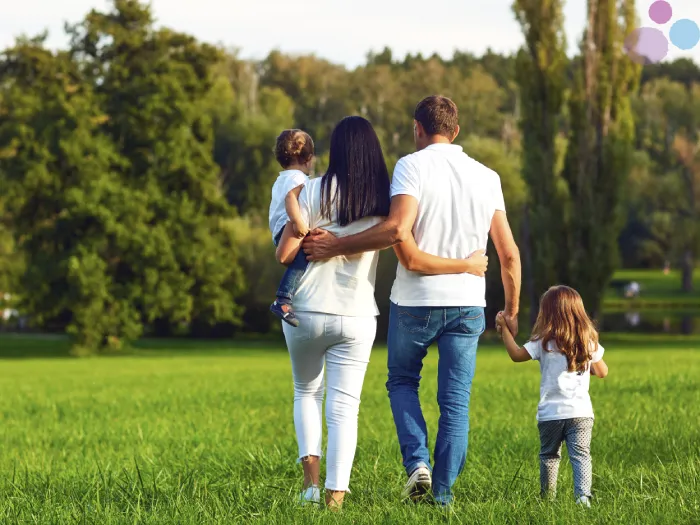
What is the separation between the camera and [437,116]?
19.3 ft

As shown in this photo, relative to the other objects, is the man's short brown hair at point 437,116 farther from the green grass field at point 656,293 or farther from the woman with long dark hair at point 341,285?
the green grass field at point 656,293

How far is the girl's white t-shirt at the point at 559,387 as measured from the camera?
5926 millimetres

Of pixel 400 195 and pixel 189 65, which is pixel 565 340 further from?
pixel 189 65

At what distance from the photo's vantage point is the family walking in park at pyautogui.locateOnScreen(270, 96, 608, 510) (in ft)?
18.9

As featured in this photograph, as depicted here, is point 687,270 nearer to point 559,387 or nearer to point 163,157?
point 163,157

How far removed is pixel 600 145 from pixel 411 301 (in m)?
33.8

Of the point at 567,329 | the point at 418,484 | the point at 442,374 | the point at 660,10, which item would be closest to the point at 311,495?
the point at 418,484

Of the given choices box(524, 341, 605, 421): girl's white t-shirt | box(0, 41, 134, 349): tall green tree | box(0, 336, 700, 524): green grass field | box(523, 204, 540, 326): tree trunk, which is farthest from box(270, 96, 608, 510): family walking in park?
box(0, 41, 134, 349): tall green tree

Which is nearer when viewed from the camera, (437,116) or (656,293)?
(437,116)

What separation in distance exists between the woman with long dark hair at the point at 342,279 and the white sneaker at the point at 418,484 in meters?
0.33

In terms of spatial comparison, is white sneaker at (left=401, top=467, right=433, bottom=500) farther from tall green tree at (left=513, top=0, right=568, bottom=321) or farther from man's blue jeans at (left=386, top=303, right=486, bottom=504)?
tall green tree at (left=513, top=0, right=568, bottom=321)

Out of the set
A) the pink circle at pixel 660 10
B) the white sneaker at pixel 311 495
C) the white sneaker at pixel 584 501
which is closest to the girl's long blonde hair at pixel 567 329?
the white sneaker at pixel 584 501

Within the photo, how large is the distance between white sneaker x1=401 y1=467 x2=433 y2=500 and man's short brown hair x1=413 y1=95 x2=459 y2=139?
1.77m

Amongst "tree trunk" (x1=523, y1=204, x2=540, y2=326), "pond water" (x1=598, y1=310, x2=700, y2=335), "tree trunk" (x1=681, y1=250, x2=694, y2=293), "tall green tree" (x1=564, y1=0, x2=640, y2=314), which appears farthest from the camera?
"tree trunk" (x1=681, y1=250, x2=694, y2=293)
